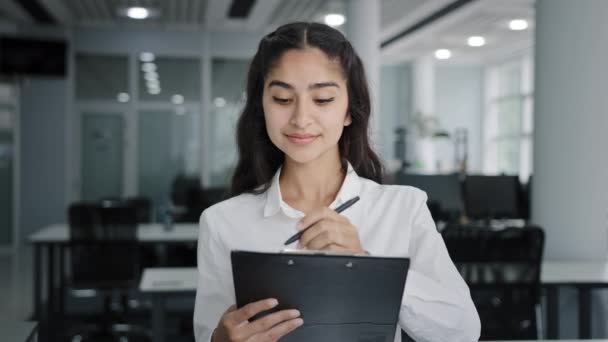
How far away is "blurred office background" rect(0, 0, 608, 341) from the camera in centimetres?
599

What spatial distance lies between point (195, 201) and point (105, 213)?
185 cm

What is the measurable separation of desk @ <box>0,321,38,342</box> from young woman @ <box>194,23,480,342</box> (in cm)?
76

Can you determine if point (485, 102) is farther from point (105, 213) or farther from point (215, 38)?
point (105, 213)

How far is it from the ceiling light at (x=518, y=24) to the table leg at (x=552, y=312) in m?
7.20

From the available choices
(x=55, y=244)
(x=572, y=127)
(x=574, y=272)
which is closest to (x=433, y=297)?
(x=574, y=272)

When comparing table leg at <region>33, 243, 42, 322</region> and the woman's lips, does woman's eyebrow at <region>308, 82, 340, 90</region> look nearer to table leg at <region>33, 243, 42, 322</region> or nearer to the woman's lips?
the woman's lips

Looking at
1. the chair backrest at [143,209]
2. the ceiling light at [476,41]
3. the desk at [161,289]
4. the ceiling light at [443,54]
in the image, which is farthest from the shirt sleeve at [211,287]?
the ceiling light at [443,54]

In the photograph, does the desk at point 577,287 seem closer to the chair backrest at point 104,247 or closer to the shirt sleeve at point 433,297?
the shirt sleeve at point 433,297

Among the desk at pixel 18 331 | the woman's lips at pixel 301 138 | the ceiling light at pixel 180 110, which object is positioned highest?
the ceiling light at pixel 180 110

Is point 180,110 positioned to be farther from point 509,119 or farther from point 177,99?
point 509,119

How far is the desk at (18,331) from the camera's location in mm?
1971

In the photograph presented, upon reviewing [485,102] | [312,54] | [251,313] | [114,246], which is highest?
[485,102]

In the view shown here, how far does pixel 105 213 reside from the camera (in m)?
5.26

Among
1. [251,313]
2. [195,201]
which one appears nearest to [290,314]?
[251,313]
